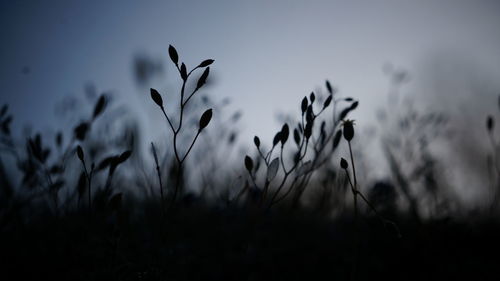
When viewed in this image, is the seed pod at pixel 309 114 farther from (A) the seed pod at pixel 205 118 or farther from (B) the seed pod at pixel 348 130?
(A) the seed pod at pixel 205 118

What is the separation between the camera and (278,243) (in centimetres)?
275

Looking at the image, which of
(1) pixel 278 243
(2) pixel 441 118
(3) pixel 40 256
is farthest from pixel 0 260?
(2) pixel 441 118

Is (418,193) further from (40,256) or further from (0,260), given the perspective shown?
(0,260)

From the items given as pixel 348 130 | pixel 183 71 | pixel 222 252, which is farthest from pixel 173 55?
pixel 222 252

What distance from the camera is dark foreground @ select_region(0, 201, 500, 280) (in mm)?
1514

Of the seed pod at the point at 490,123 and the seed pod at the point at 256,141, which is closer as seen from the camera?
the seed pod at the point at 256,141

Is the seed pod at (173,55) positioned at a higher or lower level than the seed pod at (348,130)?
higher

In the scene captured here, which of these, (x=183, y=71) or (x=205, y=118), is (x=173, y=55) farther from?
(x=205, y=118)

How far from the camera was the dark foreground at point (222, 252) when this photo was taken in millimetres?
1514

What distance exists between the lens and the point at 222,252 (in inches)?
88.3

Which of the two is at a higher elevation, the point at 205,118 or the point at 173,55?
the point at 173,55

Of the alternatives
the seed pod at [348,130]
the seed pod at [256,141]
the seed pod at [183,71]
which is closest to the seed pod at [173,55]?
the seed pod at [183,71]

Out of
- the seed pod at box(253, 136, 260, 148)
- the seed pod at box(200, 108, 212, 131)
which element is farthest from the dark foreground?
the seed pod at box(200, 108, 212, 131)

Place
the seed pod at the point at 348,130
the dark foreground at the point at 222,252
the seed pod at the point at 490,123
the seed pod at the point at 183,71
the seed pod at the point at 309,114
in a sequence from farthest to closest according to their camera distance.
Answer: the seed pod at the point at 490,123 < the dark foreground at the point at 222,252 < the seed pod at the point at 309,114 < the seed pod at the point at 348,130 < the seed pod at the point at 183,71
